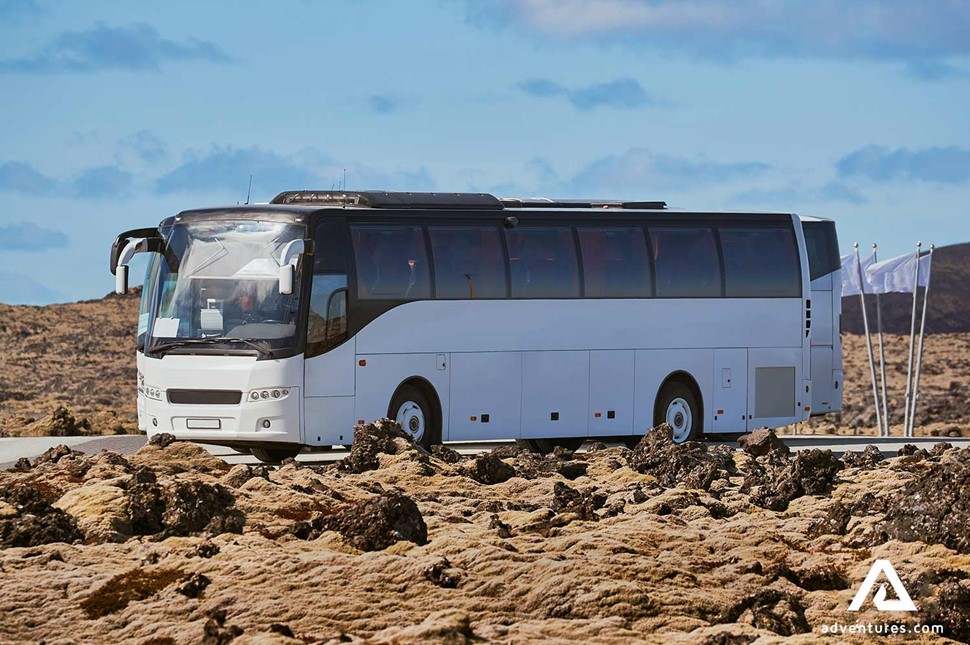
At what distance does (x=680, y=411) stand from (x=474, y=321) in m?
4.03

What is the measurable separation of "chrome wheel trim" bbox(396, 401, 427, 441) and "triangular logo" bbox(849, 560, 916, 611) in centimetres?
1076

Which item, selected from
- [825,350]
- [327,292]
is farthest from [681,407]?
[327,292]

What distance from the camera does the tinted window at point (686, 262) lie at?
25.2 m

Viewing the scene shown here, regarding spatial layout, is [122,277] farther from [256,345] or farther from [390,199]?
[390,199]

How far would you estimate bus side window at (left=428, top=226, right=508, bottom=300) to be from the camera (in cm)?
2302

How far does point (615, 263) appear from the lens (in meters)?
24.7

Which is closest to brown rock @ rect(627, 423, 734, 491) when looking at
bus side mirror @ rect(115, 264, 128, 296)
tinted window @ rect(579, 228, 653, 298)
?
tinted window @ rect(579, 228, 653, 298)

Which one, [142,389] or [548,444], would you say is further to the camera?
[548,444]

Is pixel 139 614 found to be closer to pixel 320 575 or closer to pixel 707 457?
pixel 320 575

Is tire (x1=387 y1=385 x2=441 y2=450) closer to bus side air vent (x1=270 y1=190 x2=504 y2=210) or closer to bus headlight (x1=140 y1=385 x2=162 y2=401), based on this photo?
bus side air vent (x1=270 y1=190 x2=504 y2=210)

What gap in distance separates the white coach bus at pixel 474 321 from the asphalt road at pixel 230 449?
112 centimetres

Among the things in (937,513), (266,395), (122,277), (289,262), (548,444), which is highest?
(289,262)

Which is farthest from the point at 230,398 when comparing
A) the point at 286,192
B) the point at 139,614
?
the point at 139,614

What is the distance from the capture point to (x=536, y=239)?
23984 millimetres
